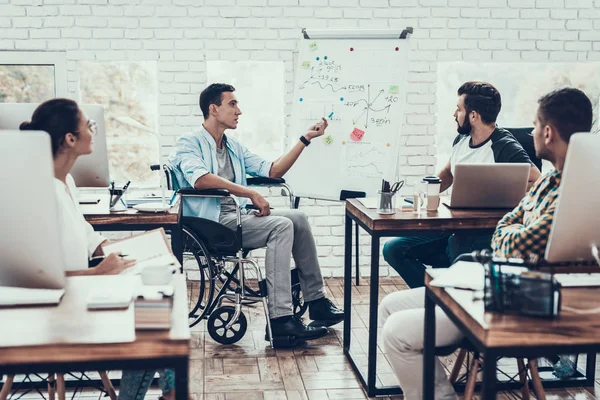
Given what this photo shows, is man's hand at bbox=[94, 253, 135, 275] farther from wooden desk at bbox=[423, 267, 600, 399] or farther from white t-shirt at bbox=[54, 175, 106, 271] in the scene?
wooden desk at bbox=[423, 267, 600, 399]

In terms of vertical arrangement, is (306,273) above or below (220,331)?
above

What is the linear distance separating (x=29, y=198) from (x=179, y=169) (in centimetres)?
192

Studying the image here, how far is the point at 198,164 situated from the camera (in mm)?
3281

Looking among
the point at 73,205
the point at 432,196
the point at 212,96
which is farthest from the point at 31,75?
A: the point at 432,196

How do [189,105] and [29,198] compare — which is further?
[189,105]

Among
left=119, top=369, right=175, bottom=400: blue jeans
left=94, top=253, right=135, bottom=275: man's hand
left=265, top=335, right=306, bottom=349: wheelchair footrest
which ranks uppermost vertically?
left=94, top=253, right=135, bottom=275: man's hand

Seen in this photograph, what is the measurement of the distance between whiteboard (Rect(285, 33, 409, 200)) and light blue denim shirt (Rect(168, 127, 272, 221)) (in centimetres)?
53

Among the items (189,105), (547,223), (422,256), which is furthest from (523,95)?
(547,223)

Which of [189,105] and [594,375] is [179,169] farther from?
[594,375]

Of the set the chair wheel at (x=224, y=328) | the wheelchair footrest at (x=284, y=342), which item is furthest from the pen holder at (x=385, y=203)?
the chair wheel at (x=224, y=328)

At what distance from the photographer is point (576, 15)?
440 cm

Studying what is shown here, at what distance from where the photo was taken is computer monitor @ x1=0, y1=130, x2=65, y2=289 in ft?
4.60

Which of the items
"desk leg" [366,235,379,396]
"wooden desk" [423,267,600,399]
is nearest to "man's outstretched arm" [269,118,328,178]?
"desk leg" [366,235,379,396]

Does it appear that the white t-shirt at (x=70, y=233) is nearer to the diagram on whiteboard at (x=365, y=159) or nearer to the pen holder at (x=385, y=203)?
the pen holder at (x=385, y=203)
